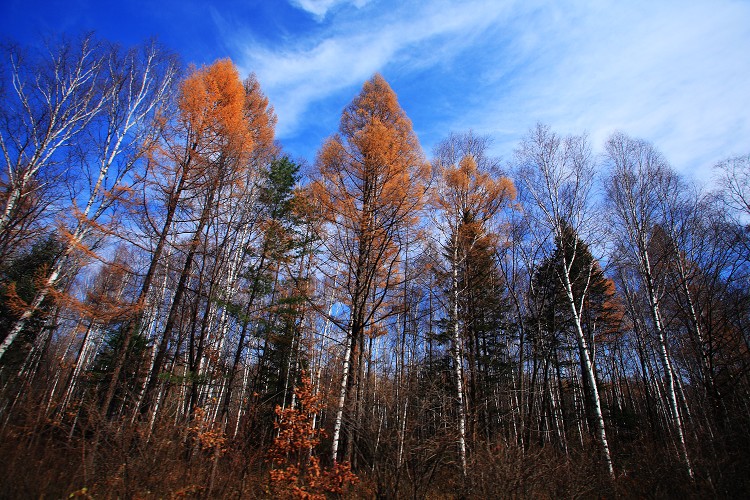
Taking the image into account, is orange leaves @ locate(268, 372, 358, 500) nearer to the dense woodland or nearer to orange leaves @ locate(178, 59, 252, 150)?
the dense woodland

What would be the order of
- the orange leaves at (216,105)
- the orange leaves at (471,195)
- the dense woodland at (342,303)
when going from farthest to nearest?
the orange leaves at (471,195)
the orange leaves at (216,105)
the dense woodland at (342,303)

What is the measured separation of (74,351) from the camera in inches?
923

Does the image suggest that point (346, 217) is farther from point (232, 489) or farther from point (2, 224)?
point (2, 224)

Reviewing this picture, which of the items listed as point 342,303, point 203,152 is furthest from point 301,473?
point 203,152

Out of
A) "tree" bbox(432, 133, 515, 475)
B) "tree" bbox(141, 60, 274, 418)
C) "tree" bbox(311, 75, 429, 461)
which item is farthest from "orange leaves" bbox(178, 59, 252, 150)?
"tree" bbox(432, 133, 515, 475)

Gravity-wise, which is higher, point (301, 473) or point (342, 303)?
point (342, 303)

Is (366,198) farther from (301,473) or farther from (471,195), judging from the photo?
(301,473)

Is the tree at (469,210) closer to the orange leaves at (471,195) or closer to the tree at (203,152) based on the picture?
the orange leaves at (471,195)

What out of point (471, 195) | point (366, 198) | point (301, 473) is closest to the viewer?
point (301, 473)

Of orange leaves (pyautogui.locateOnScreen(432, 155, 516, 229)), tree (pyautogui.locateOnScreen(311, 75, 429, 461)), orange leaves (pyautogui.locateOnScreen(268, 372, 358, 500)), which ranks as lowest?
orange leaves (pyautogui.locateOnScreen(268, 372, 358, 500))

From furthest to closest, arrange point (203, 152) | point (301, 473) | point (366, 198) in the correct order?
point (203, 152), point (366, 198), point (301, 473)

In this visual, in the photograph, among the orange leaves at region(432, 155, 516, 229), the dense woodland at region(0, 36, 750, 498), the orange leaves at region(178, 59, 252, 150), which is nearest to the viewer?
the dense woodland at region(0, 36, 750, 498)

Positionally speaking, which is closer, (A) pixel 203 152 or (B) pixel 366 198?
(B) pixel 366 198

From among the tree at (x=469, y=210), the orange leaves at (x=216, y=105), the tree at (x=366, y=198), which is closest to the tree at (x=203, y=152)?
the orange leaves at (x=216, y=105)
